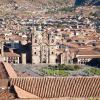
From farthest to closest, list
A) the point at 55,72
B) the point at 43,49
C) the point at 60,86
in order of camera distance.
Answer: the point at 43,49 → the point at 55,72 → the point at 60,86

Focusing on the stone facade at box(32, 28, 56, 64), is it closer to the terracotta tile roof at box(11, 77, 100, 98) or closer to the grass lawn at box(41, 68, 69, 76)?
the grass lawn at box(41, 68, 69, 76)

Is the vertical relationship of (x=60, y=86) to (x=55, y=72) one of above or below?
above

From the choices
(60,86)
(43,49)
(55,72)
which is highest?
(60,86)

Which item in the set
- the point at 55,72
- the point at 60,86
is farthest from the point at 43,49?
the point at 60,86

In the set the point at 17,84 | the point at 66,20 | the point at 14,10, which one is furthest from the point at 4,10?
the point at 17,84

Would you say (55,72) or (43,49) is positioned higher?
(43,49)

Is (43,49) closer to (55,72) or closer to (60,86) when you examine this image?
(55,72)

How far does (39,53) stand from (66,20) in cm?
7638

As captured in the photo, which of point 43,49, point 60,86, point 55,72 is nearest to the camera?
point 60,86

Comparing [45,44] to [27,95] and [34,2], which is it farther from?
[34,2]

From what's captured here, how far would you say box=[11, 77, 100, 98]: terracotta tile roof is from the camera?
1393 inches

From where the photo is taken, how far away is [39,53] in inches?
2717

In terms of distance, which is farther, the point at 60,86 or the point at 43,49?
the point at 43,49

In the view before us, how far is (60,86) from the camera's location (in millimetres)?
36344
